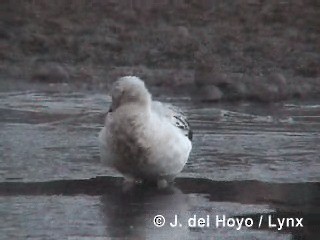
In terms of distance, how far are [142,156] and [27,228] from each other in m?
1.47

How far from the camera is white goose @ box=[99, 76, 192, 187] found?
855 centimetres

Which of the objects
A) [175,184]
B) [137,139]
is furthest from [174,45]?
[137,139]

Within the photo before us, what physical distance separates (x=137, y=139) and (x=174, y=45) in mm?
10284

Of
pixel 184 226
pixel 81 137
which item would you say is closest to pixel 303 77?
pixel 81 137

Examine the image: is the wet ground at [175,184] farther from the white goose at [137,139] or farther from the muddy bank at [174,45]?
the muddy bank at [174,45]

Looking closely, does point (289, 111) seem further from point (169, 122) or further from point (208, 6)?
point (208, 6)

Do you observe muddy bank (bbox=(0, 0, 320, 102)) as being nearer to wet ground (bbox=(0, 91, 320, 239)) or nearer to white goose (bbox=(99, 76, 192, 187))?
wet ground (bbox=(0, 91, 320, 239))

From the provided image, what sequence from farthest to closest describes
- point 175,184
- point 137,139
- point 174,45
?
1. point 174,45
2. point 175,184
3. point 137,139

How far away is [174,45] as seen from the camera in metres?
18.7

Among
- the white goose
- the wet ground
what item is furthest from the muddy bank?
the white goose

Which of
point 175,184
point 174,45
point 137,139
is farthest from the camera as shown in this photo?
point 174,45

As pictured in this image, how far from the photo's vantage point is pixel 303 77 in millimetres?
16656

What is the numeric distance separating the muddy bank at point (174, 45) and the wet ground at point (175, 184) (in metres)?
2.72

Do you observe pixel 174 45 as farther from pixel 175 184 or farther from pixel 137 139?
pixel 137 139
